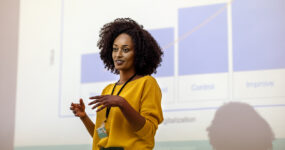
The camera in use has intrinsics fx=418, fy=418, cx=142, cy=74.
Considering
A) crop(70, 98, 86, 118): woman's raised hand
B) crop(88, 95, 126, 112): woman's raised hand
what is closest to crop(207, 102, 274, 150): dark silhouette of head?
crop(70, 98, 86, 118): woman's raised hand

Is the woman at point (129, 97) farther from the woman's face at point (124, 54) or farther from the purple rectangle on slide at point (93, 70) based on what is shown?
the purple rectangle on slide at point (93, 70)

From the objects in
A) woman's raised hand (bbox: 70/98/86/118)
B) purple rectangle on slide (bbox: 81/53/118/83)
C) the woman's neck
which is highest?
purple rectangle on slide (bbox: 81/53/118/83)

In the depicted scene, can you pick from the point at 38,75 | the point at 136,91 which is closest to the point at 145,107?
the point at 136,91

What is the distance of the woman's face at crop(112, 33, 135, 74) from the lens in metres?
1.70

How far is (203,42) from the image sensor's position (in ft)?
7.43

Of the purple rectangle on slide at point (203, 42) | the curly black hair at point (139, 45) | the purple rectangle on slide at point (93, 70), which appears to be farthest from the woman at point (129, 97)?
the purple rectangle on slide at point (93, 70)

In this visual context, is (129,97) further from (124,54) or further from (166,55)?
(166,55)

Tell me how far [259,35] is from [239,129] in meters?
0.49

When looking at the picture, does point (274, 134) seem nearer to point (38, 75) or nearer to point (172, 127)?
point (172, 127)

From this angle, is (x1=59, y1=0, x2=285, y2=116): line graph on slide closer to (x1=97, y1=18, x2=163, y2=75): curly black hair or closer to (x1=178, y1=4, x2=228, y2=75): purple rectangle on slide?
(x1=178, y1=4, x2=228, y2=75): purple rectangle on slide

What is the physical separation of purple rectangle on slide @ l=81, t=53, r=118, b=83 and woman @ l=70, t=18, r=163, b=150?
72 cm

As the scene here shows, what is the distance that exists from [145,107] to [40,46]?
1.50 m

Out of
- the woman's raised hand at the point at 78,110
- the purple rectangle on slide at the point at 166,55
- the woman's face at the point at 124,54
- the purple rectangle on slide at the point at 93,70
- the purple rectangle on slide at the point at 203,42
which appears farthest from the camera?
the purple rectangle on slide at the point at 93,70

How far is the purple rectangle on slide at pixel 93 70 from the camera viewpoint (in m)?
2.58
